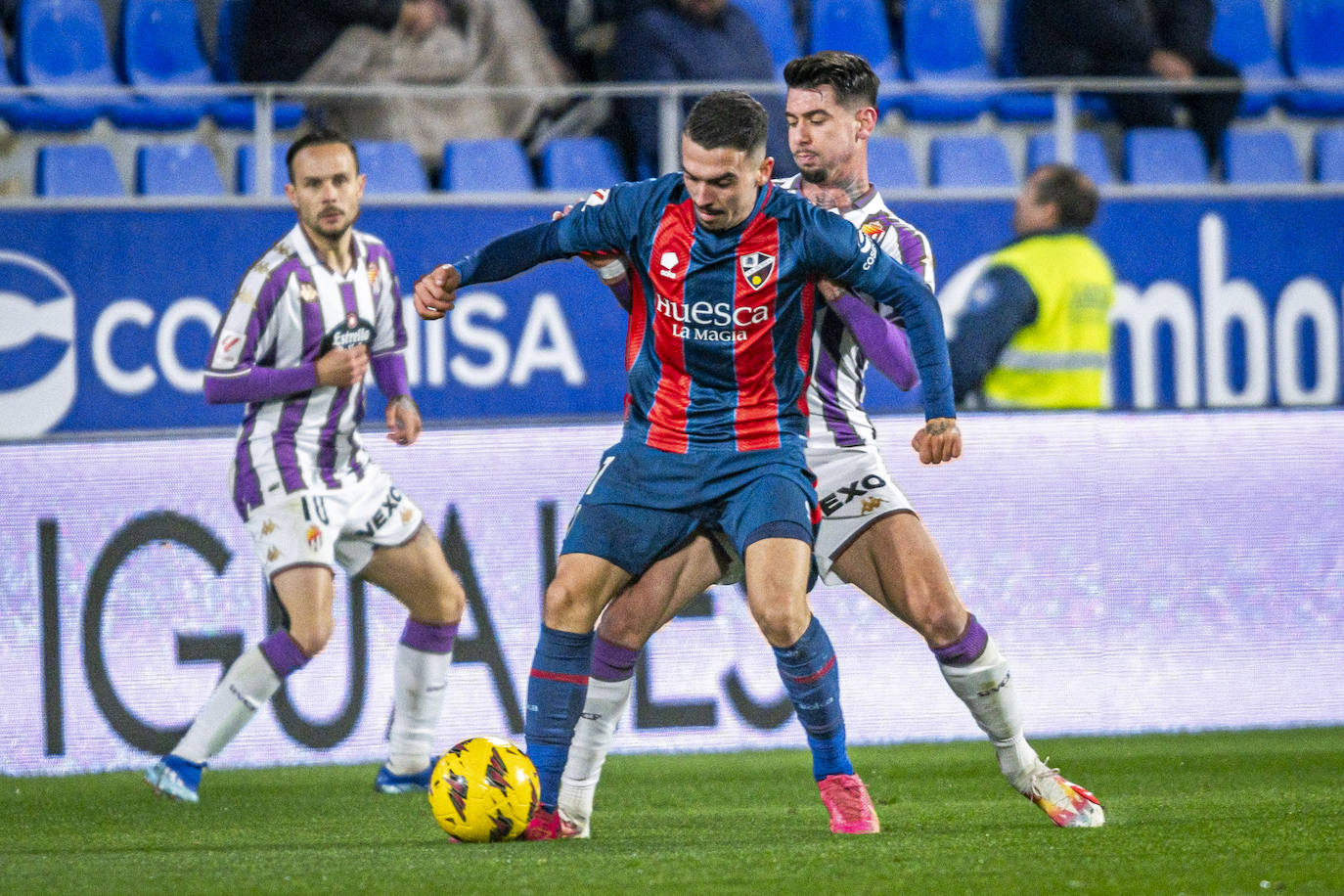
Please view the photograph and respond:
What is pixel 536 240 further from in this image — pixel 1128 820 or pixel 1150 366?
pixel 1150 366

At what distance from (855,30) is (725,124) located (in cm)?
664

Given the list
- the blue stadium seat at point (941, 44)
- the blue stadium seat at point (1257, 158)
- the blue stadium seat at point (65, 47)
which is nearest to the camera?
the blue stadium seat at point (65, 47)

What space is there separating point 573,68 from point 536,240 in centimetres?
555

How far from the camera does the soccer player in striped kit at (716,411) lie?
4379 millimetres

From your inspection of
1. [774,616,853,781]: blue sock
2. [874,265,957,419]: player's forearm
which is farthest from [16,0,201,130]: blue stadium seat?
[774,616,853,781]: blue sock

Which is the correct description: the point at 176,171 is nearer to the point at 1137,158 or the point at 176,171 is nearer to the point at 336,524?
the point at 336,524

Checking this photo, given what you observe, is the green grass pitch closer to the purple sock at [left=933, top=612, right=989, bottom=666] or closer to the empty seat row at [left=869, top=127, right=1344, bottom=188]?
the purple sock at [left=933, top=612, right=989, bottom=666]

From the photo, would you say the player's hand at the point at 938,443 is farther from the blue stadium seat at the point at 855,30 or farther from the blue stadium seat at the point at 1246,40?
the blue stadium seat at the point at 1246,40

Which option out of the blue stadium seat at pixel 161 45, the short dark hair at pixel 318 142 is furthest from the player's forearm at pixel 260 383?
the blue stadium seat at pixel 161 45

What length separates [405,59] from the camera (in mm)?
A: 9258

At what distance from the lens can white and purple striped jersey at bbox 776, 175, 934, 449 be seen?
4.81m

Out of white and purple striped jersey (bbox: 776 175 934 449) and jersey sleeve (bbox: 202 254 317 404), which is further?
jersey sleeve (bbox: 202 254 317 404)

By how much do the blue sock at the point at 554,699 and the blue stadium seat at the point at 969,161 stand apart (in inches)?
240

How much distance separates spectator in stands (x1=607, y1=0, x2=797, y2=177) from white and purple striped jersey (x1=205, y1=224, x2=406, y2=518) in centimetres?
343
